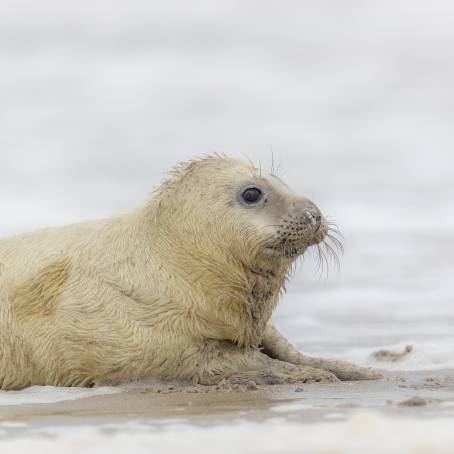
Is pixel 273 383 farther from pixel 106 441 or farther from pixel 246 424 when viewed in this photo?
pixel 106 441

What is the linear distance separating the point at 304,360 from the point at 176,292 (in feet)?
5.72

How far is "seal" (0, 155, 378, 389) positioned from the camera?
10.2 meters

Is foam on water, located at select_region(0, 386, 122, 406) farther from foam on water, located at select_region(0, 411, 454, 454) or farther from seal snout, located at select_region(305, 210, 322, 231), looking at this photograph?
foam on water, located at select_region(0, 411, 454, 454)

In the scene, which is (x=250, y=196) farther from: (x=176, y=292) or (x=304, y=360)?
(x=304, y=360)

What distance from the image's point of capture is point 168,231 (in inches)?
421

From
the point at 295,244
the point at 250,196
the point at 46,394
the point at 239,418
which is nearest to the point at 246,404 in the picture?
the point at 239,418

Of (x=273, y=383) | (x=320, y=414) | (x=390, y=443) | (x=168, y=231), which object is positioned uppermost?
(x=168, y=231)

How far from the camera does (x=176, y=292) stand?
34.0 ft

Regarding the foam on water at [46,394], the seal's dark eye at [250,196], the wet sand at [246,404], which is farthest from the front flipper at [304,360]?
the foam on water at [46,394]

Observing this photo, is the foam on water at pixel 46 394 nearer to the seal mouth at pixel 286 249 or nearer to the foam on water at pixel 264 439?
the seal mouth at pixel 286 249

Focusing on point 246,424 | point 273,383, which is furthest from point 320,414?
point 273,383

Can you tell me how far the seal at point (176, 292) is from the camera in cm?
1019

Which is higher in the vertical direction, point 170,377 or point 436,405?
point 170,377

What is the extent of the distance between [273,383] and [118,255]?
6.82ft
